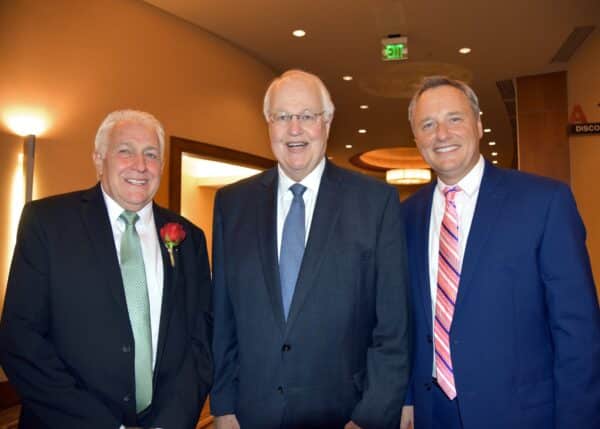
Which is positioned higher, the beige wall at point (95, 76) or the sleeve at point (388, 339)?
the beige wall at point (95, 76)

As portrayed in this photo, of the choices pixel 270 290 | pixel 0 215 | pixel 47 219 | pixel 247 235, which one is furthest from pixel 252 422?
pixel 0 215

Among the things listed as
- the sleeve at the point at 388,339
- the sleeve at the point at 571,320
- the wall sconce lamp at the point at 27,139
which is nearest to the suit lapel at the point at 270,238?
the sleeve at the point at 388,339

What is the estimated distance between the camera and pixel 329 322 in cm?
185

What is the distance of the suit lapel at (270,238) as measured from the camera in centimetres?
188

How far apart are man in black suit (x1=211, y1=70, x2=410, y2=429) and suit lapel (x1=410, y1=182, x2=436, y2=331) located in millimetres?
197

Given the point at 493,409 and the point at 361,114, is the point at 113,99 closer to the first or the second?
the point at 493,409

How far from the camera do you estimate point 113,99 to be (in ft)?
17.7

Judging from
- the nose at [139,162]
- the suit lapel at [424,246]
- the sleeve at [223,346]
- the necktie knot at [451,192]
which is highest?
the nose at [139,162]

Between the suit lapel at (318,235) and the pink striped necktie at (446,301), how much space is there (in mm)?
465

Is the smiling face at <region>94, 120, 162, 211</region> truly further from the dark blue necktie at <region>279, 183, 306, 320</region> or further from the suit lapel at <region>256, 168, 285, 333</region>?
Result: the dark blue necktie at <region>279, 183, 306, 320</region>

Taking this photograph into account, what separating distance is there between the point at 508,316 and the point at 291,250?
832mm

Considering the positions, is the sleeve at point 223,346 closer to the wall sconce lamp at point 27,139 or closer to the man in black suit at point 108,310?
the man in black suit at point 108,310

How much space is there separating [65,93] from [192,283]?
3600mm

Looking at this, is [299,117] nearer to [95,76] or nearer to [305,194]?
[305,194]
